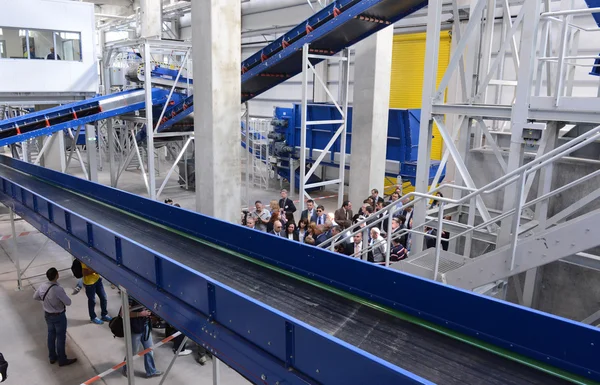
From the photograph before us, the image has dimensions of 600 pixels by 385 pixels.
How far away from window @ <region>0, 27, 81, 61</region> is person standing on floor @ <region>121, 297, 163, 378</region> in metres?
10.0

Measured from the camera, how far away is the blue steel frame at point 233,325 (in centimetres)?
258

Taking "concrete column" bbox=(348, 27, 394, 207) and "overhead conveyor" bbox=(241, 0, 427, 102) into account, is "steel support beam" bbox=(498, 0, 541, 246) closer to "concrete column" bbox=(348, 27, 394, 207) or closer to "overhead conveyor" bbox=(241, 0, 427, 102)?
"overhead conveyor" bbox=(241, 0, 427, 102)

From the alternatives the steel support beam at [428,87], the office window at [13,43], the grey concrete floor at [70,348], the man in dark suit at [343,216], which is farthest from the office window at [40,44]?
the steel support beam at [428,87]

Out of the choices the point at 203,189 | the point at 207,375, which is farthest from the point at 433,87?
the point at 203,189

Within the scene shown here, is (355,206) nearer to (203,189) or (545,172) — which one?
(203,189)

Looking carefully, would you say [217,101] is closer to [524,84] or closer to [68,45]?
[524,84]

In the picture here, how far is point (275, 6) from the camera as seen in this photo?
1780 centimetres

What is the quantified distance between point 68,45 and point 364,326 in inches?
525

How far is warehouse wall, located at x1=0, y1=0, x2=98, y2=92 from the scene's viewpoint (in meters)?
12.4

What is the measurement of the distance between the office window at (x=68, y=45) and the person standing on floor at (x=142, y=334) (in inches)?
401

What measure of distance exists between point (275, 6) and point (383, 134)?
30.1 feet

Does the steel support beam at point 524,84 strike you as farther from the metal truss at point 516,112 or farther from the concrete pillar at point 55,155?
the concrete pillar at point 55,155

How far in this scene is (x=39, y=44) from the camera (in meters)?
13.0

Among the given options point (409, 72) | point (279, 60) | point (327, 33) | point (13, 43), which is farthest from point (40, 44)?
point (409, 72)
